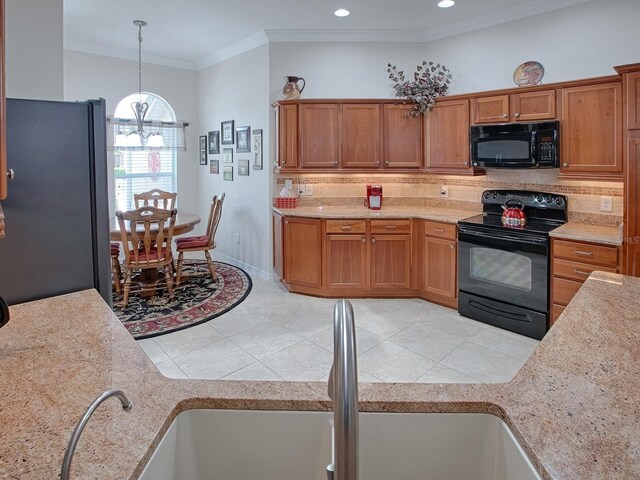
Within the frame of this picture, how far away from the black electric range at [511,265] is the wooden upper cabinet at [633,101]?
96 cm

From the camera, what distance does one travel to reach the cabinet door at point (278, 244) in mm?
4875

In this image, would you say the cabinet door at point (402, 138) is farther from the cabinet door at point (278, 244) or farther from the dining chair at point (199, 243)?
the dining chair at point (199, 243)

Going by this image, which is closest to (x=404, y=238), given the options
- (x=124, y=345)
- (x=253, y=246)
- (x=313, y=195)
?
(x=313, y=195)

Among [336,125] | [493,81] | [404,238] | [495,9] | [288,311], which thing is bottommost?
[288,311]

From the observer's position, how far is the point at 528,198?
4.11m

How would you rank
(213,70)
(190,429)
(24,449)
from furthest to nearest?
(213,70) → (190,429) → (24,449)

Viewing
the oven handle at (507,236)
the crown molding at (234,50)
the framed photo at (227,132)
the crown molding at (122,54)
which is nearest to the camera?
the oven handle at (507,236)

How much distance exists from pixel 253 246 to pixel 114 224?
69.8 inches

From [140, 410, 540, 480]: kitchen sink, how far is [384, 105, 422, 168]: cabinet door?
4018 mm

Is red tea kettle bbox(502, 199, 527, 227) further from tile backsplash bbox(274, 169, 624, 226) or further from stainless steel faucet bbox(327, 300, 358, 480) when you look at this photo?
stainless steel faucet bbox(327, 300, 358, 480)

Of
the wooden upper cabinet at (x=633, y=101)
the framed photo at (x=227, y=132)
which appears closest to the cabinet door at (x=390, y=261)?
the wooden upper cabinet at (x=633, y=101)

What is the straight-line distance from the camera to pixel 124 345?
50.4 inches

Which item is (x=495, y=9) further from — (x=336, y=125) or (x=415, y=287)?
(x=415, y=287)

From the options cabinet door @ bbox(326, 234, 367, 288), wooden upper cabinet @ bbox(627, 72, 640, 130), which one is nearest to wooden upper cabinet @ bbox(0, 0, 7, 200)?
wooden upper cabinet @ bbox(627, 72, 640, 130)
